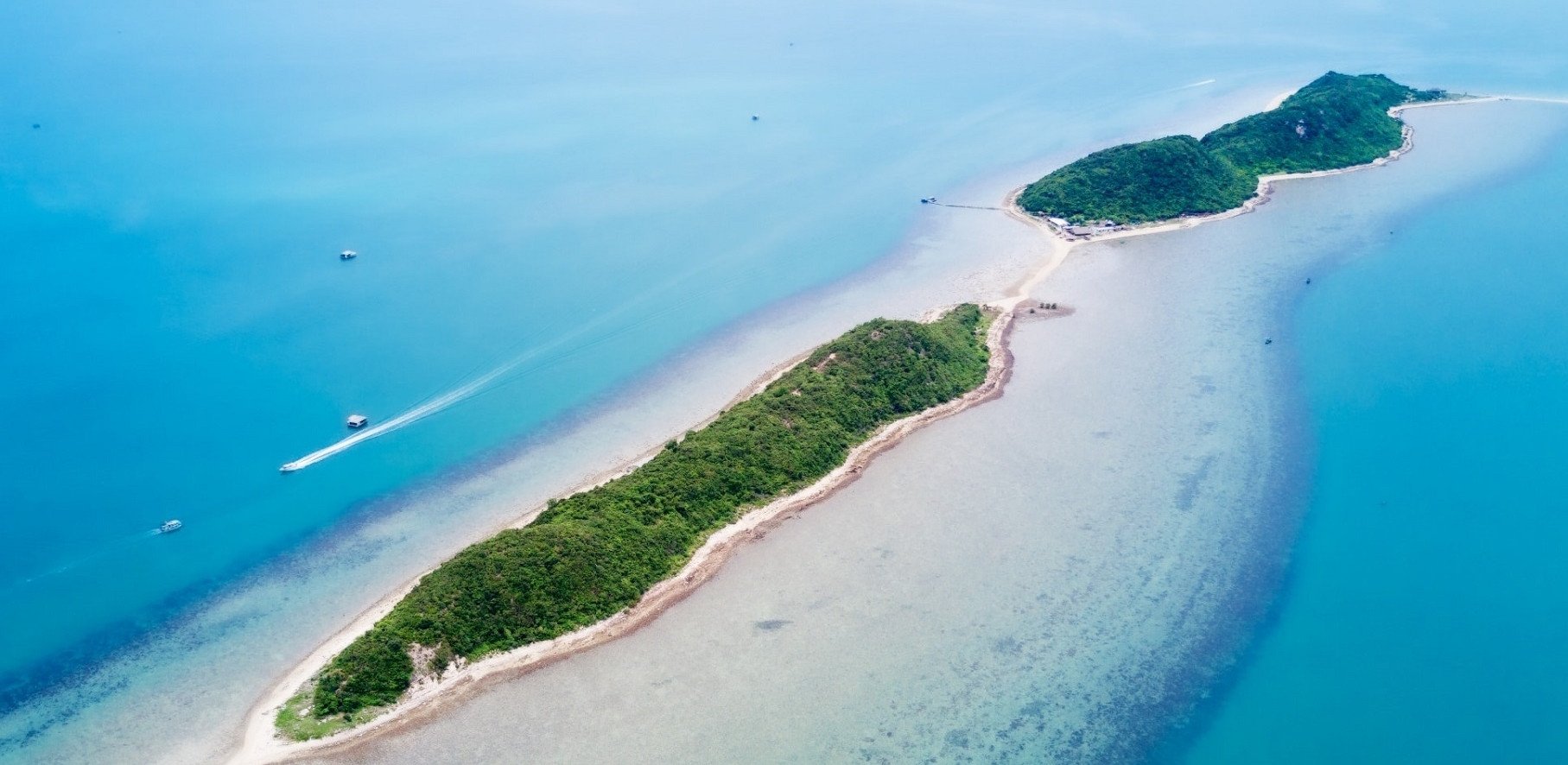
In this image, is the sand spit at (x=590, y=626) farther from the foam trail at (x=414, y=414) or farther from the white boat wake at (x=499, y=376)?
the foam trail at (x=414, y=414)

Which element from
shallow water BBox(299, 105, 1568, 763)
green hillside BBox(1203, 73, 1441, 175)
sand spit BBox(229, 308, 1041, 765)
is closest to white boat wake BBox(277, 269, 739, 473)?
sand spit BBox(229, 308, 1041, 765)

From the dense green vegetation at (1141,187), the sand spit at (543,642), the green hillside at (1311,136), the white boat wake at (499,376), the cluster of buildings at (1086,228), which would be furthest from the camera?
the green hillside at (1311,136)

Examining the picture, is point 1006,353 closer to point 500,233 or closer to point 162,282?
point 500,233

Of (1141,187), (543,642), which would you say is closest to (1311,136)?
(1141,187)

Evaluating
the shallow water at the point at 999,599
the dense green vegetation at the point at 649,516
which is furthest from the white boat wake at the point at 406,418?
the shallow water at the point at 999,599

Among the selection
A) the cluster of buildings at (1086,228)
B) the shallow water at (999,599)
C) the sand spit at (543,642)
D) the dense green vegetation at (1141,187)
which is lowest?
the shallow water at (999,599)

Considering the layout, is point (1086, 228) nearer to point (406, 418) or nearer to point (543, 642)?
point (406, 418)
